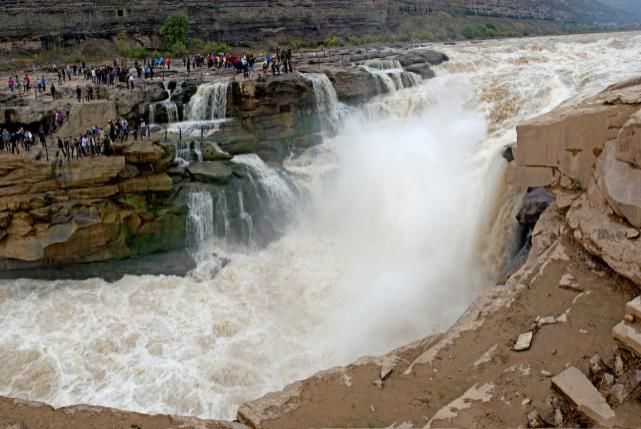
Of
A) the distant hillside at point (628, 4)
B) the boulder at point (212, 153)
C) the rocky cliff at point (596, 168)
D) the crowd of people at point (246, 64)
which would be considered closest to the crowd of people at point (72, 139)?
the boulder at point (212, 153)

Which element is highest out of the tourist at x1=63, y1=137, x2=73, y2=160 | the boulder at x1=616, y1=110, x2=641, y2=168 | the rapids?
the boulder at x1=616, y1=110, x2=641, y2=168

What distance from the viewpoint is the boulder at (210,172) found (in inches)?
669

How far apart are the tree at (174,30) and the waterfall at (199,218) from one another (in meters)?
23.8

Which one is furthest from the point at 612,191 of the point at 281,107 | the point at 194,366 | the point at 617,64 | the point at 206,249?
the point at 617,64

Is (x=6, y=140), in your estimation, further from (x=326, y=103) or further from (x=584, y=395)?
(x=584, y=395)

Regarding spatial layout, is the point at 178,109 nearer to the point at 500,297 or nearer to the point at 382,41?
the point at 500,297

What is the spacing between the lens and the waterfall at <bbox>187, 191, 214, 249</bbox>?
16.8 m

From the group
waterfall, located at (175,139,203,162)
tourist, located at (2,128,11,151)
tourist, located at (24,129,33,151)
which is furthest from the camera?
waterfall, located at (175,139,203,162)

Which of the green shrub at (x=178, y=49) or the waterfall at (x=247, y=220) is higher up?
the green shrub at (x=178, y=49)

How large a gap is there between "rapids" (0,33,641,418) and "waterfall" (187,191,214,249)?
0.10 m

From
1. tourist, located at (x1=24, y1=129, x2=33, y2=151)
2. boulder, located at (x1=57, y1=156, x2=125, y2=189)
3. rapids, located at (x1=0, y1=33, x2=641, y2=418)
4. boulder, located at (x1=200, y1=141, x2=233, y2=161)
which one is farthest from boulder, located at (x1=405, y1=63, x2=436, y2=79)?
tourist, located at (x1=24, y1=129, x2=33, y2=151)

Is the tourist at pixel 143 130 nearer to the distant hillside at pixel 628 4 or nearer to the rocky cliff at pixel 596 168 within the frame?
the rocky cliff at pixel 596 168

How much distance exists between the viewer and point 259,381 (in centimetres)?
1191

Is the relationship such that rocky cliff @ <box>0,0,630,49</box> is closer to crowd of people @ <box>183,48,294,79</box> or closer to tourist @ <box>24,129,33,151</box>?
crowd of people @ <box>183,48,294,79</box>
